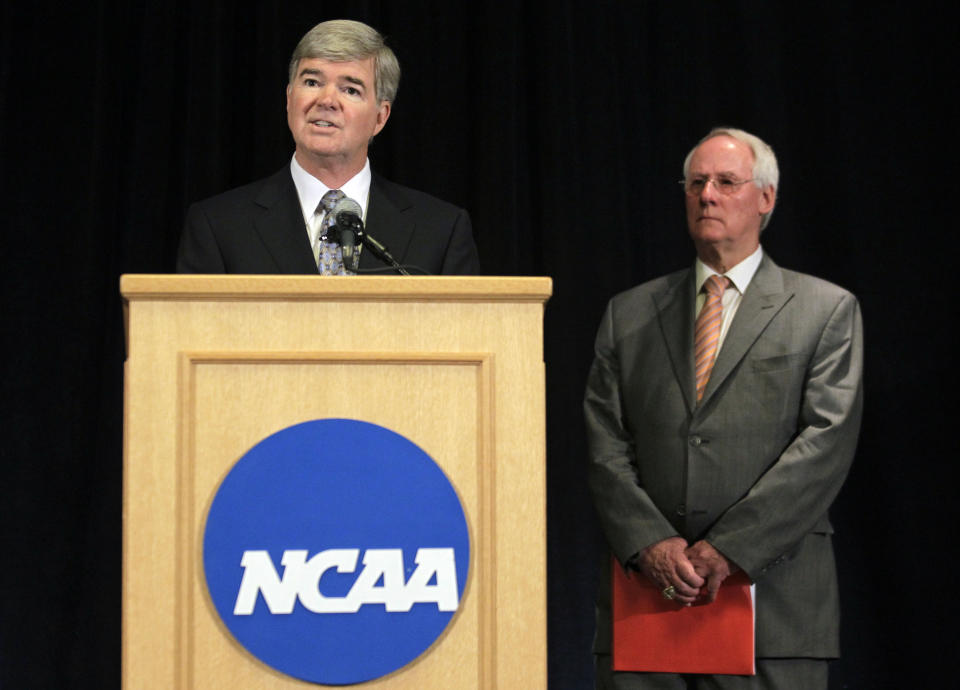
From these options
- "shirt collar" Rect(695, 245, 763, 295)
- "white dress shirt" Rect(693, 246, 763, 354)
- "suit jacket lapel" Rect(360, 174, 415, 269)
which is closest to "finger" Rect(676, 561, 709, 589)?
"white dress shirt" Rect(693, 246, 763, 354)

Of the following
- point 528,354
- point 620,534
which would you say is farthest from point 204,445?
point 620,534

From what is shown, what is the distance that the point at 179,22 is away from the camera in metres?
3.62

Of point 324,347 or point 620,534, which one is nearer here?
point 324,347

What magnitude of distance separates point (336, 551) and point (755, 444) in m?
1.23

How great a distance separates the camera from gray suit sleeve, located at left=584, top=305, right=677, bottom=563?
2.34 metres

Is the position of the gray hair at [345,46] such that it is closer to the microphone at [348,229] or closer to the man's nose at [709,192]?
the microphone at [348,229]

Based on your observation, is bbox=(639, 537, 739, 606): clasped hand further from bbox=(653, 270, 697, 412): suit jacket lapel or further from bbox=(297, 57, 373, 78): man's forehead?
bbox=(297, 57, 373, 78): man's forehead

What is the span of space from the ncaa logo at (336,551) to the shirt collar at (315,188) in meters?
0.81

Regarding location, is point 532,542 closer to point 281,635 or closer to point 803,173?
point 281,635

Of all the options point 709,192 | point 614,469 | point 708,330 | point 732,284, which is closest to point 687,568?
point 614,469

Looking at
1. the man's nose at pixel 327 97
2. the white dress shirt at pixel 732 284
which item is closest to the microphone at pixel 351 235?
the man's nose at pixel 327 97

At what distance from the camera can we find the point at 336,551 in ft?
4.60

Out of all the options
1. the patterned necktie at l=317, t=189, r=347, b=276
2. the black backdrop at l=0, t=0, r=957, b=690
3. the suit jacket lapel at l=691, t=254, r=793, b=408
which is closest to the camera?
the patterned necktie at l=317, t=189, r=347, b=276

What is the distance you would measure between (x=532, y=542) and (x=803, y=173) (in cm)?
259
